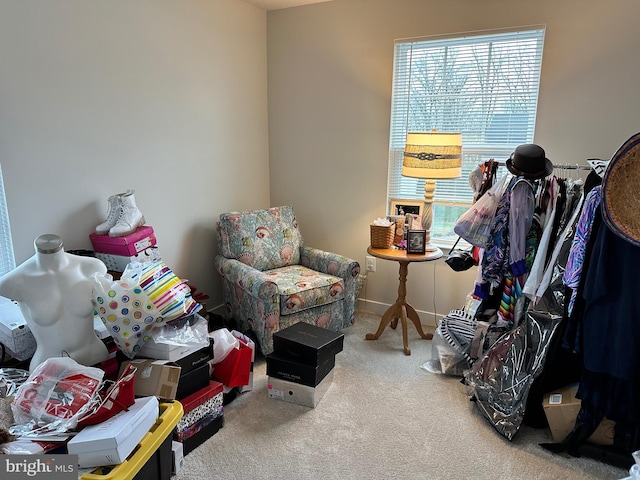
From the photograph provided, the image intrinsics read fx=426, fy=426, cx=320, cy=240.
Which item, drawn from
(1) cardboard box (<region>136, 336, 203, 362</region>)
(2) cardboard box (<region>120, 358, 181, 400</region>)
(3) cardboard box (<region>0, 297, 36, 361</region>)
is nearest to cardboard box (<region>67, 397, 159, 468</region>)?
(2) cardboard box (<region>120, 358, 181, 400</region>)

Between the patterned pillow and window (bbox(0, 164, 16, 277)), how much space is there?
1.22 m

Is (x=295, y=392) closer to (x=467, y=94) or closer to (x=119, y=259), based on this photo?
(x=119, y=259)

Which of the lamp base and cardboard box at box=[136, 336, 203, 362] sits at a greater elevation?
the lamp base

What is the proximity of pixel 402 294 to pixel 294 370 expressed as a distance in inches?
40.6

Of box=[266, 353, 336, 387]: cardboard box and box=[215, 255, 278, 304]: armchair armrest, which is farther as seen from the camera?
box=[215, 255, 278, 304]: armchair armrest

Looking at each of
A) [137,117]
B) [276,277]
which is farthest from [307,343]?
[137,117]

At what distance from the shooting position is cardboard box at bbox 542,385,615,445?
1870mm

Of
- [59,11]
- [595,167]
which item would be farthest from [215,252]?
[595,167]

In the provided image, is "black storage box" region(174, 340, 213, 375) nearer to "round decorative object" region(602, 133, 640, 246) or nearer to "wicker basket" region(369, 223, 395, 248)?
"wicker basket" region(369, 223, 395, 248)

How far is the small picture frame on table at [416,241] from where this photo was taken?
2.73 metres

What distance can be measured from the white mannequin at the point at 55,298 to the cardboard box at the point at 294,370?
0.87 m

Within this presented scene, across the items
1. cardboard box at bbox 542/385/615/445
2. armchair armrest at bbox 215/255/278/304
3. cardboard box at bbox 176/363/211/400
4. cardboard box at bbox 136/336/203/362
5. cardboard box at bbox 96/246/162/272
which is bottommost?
cardboard box at bbox 542/385/615/445

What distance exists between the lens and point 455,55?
9.38 ft

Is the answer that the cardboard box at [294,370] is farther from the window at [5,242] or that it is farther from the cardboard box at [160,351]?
the window at [5,242]
